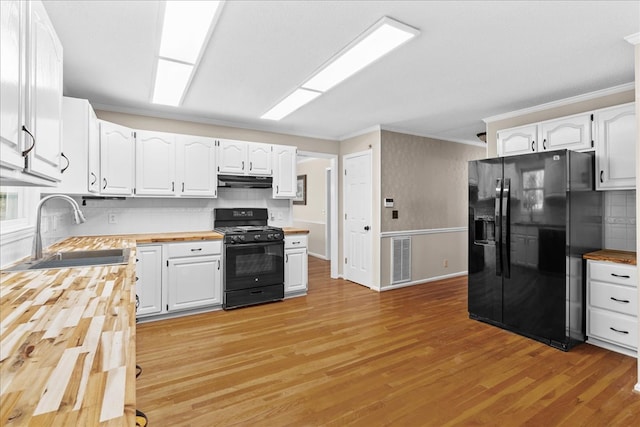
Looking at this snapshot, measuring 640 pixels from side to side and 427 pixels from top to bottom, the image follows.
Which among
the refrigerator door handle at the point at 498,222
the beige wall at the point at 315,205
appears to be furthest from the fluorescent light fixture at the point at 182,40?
the beige wall at the point at 315,205

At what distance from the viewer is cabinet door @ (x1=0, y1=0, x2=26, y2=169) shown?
895mm

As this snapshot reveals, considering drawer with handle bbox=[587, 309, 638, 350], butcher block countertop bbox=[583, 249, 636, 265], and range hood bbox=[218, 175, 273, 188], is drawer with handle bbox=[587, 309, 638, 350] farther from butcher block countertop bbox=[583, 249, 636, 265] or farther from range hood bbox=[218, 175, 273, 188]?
range hood bbox=[218, 175, 273, 188]

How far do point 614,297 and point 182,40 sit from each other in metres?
4.05

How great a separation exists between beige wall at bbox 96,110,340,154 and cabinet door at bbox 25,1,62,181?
2.36 m

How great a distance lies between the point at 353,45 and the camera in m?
2.36

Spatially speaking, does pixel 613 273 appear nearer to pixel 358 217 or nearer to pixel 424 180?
pixel 424 180

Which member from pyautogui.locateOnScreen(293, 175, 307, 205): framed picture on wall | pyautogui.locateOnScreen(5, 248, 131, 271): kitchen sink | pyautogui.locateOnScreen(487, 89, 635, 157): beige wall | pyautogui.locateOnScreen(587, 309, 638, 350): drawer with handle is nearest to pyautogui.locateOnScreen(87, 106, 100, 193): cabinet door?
pyautogui.locateOnScreen(5, 248, 131, 271): kitchen sink

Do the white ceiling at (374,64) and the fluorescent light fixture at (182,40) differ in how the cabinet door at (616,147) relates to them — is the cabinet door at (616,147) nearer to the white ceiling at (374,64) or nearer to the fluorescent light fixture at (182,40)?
the white ceiling at (374,64)

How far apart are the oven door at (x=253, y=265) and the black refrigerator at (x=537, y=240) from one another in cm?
237

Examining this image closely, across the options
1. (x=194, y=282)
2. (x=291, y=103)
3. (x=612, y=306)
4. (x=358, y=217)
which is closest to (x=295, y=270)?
(x=194, y=282)

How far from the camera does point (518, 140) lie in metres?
3.69

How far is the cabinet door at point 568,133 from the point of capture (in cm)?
314

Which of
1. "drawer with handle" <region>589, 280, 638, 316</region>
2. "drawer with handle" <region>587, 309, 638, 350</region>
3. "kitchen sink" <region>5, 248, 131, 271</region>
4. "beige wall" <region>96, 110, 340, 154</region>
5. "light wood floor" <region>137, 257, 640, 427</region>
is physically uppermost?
"beige wall" <region>96, 110, 340, 154</region>

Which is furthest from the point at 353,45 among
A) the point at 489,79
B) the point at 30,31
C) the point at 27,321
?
the point at 27,321
